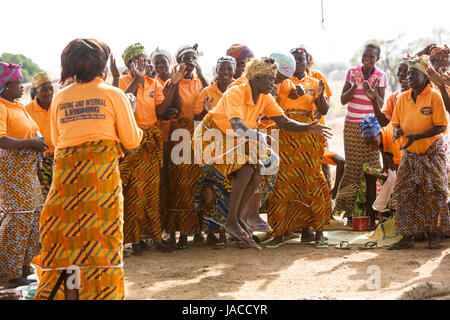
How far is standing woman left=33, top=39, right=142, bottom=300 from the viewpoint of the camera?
173 inches

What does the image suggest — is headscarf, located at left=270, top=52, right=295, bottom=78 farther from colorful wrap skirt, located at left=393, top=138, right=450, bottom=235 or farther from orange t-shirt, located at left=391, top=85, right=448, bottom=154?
colorful wrap skirt, located at left=393, top=138, right=450, bottom=235

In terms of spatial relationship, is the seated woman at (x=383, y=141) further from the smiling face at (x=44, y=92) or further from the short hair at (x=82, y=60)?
the short hair at (x=82, y=60)

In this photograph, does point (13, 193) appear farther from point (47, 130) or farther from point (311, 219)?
point (311, 219)

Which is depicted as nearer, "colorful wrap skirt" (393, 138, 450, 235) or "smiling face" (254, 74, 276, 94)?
"smiling face" (254, 74, 276, 94)

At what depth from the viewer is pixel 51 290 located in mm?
4418

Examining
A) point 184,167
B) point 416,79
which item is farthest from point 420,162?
point 184,167

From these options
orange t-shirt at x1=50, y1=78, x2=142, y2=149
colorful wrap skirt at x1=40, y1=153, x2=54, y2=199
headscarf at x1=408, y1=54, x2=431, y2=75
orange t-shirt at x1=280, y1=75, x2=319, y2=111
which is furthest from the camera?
orange t-shirt at x1=280, y1=75, x2=319, y2=111

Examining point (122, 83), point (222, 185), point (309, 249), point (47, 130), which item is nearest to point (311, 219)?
point (309, 249)

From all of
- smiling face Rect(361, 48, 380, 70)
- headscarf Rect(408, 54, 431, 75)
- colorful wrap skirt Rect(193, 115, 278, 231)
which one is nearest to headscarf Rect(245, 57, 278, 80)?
colorful wrap skirt Rect(193, 115, 278, 231)

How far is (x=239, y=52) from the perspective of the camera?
828 cm

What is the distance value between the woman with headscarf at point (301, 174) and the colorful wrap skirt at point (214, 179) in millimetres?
853

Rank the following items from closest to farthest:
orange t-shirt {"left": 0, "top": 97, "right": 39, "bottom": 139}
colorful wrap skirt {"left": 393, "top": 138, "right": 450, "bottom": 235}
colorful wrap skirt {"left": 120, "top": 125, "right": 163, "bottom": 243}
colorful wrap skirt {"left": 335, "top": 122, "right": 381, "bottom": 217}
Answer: orange t-shirt {"left": 0, "top": 97, "right": 39, "bottom": 139}, colorful wrap skirt {"left": 393, "top": 138, "right": 450, "bottom": 235}, colorful wrap skirt {"left": 120, "top": 125, "right": 163, "bottom": 243}, colorful wrap skirt {"left": 335, "top": 122, "right": 381, "bottom": 217}

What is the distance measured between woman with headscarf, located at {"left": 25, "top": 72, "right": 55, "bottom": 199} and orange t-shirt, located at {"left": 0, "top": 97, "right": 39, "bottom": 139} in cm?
62
